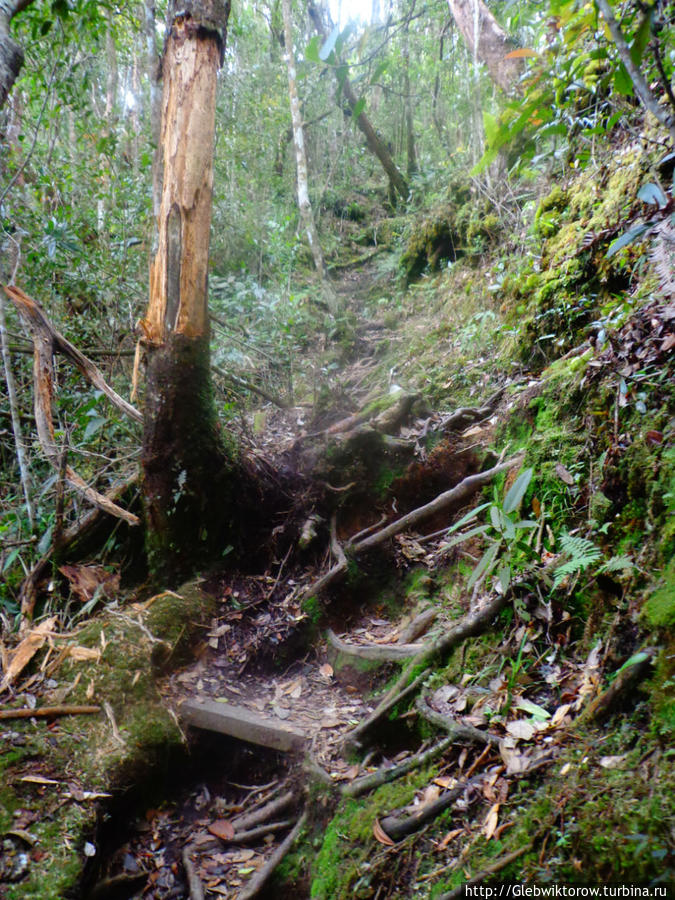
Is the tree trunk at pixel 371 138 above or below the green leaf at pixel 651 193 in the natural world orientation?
above

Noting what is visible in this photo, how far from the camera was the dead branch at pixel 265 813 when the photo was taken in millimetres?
2828

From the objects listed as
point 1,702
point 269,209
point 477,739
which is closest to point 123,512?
point 1,702

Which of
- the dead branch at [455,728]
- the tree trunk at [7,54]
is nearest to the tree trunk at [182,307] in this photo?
the tree trunk at [7,54]

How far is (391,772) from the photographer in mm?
2371

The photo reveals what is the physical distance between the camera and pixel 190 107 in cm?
377

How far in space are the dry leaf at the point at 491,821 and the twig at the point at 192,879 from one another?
1.59m

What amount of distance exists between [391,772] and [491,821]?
679 mm

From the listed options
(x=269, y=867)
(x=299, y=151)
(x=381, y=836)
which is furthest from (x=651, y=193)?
(x=299, y=151)

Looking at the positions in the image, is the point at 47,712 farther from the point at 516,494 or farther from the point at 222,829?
the point at 516,494

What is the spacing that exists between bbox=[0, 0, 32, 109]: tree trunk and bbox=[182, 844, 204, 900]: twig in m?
4.57

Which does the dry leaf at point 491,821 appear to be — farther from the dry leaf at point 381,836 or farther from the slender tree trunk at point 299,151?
the slender tree trunk at point 299,151

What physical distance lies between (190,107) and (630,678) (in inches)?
171

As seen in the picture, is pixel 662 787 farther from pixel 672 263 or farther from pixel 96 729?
pixel 96 729

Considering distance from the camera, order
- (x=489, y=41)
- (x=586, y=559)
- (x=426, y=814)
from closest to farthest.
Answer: (x=426, y=814) < (x=586, y=559) < (x=489, y=41)
